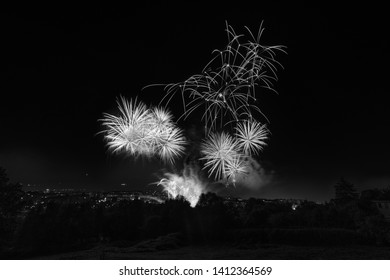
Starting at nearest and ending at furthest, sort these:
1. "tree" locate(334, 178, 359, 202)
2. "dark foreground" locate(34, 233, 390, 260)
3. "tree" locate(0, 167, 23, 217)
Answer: "dark foreground" locate(34, 233, 390, 260) < "tree" locate(0, 167, 23, 217) < "tree" locate(334, 178, 359, 202)

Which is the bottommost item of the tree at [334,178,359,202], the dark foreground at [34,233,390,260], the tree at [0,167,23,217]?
the dark foreground at [34,233,390,260]

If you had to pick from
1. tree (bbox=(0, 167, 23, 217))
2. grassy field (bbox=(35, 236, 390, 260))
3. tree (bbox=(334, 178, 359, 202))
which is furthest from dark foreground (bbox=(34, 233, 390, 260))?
tree (bbox=(334, 178, 359, 202))

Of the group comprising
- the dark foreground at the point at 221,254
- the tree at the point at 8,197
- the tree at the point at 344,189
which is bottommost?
the dark foreground at the point at 221,254

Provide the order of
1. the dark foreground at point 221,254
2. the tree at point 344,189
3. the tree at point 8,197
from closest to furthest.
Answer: the dark foreground at point 221,254
the tree at point 8,197
the tree at point 344,189

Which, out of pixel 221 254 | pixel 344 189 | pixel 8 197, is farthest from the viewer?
pixel 344 189

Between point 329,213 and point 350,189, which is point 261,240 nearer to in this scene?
point 329,213

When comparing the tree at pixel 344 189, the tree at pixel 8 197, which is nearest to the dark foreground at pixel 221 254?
the tree at pixel 8 197

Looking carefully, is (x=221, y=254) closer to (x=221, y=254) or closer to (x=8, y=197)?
(x=221, y=254)

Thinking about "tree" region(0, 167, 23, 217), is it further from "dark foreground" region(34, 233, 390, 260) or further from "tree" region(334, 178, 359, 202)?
"tree" region(334, 178, 359, 202)

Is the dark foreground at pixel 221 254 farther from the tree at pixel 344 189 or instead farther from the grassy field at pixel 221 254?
Answer: the tree at pixel 344 189

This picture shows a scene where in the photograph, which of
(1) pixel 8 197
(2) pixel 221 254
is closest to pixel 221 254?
(2) pixel 221 254

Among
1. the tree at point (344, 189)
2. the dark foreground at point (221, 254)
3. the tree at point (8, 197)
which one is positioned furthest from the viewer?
the tree at point (344, 189)
